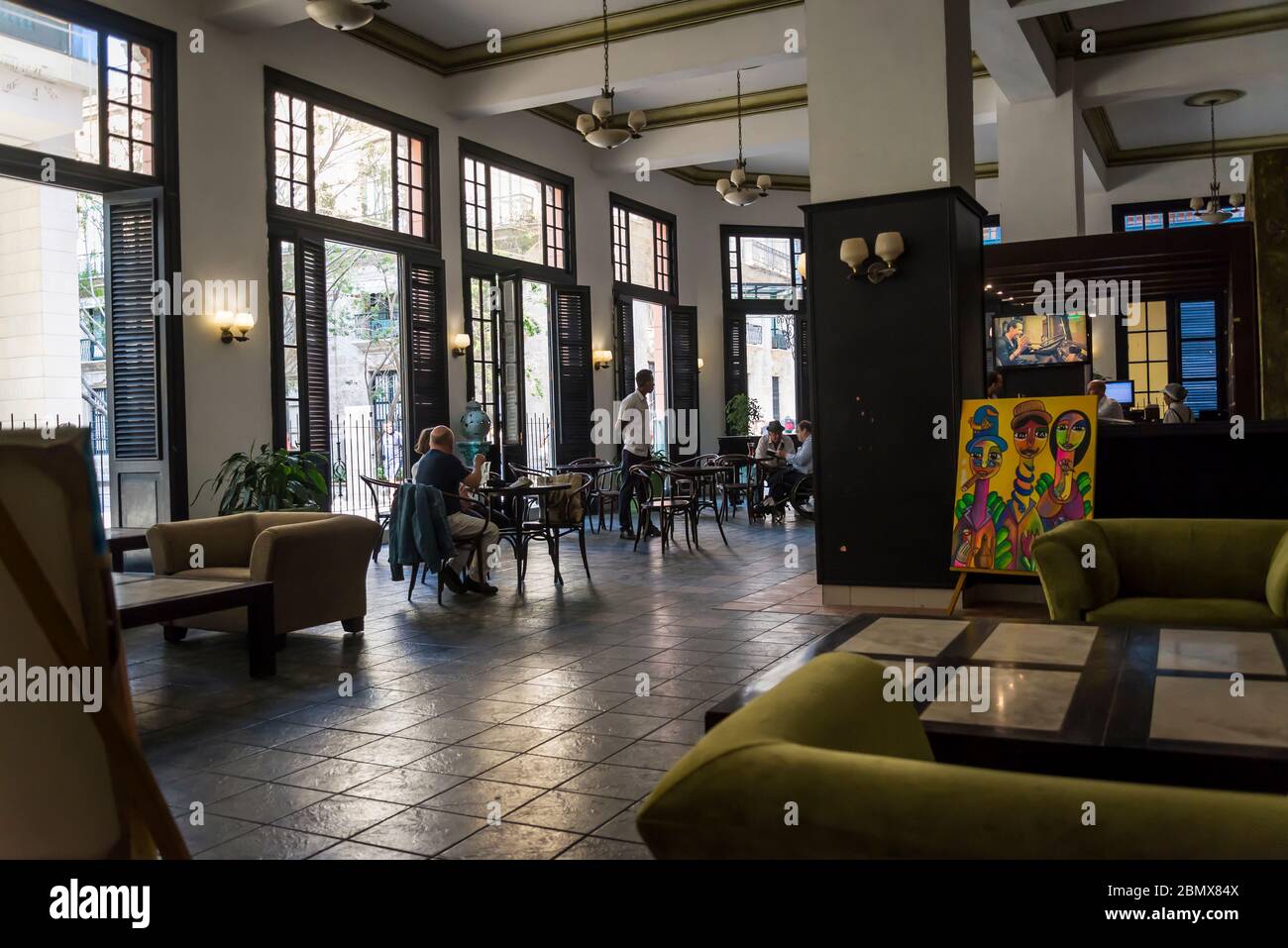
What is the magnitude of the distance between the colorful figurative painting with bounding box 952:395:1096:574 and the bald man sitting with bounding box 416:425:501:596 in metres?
3.20

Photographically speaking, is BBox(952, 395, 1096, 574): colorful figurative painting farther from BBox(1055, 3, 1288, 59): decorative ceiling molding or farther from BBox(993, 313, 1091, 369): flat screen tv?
BBox(1055, 3, 1288, 59): decorative ceiling molding

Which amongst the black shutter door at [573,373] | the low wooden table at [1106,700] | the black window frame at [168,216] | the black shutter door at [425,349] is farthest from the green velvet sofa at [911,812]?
the black shutter door at [573,373]

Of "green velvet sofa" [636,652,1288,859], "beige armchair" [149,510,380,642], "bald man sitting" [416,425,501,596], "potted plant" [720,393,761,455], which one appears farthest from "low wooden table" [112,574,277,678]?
"potted plant" [720,393,761,455]

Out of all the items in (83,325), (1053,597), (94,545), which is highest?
(83,325)

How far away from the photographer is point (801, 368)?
666 inches

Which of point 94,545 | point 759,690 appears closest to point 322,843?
point 759,690

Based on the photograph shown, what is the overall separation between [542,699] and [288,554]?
1.85 meters

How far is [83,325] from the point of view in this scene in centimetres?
1219

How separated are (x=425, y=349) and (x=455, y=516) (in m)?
4.16

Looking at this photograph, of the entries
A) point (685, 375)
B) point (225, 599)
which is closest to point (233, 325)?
point (225, 599)

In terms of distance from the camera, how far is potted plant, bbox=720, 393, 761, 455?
1576 centimetres

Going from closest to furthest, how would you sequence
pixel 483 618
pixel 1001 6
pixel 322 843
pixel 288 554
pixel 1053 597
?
pixel 322 843 < pixel 1053 597 < pixel 288 554 < pixel 483 618 < pixel 1001 6

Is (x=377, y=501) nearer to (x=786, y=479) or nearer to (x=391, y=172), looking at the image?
(x=391, y=172)
